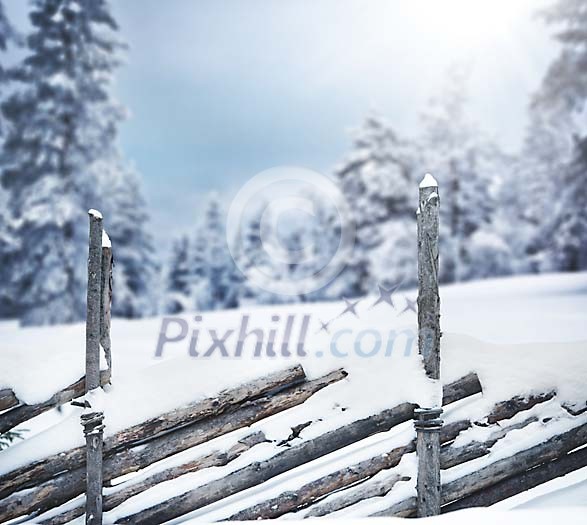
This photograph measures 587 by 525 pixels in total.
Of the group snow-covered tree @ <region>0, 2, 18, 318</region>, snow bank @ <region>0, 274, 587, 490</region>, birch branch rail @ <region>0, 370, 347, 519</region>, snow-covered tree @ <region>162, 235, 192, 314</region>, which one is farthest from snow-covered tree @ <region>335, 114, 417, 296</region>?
birch branch rail @ <region>0, 370, 347, 519</region>

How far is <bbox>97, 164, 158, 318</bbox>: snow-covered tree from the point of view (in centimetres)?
1933

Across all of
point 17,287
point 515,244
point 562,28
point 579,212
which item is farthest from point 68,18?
point 515,244

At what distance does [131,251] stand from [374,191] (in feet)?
32.6

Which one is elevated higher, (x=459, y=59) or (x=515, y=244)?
(x=459, y=59)

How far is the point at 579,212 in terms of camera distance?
51.0ft

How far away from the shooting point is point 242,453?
12.4ft

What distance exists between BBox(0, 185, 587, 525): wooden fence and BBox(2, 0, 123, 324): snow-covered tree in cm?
1305

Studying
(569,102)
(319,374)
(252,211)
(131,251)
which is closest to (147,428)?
(319,374)

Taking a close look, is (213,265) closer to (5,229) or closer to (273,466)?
(5,229)

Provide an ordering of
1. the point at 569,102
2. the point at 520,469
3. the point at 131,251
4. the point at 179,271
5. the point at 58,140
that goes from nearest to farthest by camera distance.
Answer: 1. the point at 520,469
2. the point at 569,102
3. the point at 58,140
4. the point at 131,251
5. the point at 179,271

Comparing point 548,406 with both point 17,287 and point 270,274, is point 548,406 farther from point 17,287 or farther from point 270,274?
point 270,274

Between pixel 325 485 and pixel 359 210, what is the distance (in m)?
19.5

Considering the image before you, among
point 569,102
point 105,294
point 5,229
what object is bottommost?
point 105,294

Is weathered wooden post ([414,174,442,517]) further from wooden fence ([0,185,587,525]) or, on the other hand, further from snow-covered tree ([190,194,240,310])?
snow-covered tree ([190,194,240,310])
